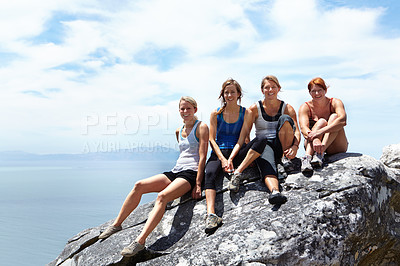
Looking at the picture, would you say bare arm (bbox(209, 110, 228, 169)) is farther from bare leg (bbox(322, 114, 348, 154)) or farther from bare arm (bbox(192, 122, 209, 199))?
bare leg (bbox(322, 114, 348, 154))

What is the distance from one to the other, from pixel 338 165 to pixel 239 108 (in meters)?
2.40

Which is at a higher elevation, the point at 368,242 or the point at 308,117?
the point at 308,117

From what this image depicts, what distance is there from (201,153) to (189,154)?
1.14ft

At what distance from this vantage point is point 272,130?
6770 millimetres

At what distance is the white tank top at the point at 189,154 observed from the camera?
6598mm

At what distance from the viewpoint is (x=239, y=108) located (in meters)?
6.98

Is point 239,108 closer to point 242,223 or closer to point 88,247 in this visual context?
point 242,223

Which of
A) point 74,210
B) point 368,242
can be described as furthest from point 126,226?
point 74,210

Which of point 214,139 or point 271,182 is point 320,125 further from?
point 214,139

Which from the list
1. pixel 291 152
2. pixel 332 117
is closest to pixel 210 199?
pixel 291 152

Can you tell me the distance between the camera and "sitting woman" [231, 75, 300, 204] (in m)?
6.21

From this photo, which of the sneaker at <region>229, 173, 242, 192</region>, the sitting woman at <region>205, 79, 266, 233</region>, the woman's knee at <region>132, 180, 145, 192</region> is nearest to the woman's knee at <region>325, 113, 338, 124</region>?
the sitting woman at <region>205, 79, 266, 233</region>

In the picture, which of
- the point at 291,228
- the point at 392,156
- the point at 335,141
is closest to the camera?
the point at 291,228

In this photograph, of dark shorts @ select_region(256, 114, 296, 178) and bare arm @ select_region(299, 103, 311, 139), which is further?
bare arm @ select_region(299, 103, 311, 139)
